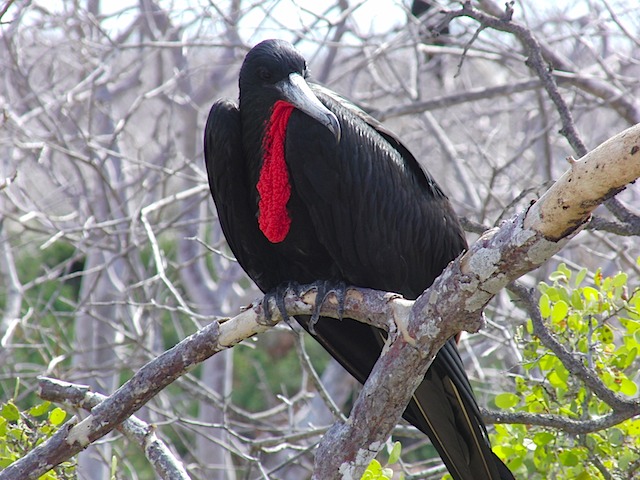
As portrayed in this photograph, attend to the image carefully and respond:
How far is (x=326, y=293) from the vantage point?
2.78m

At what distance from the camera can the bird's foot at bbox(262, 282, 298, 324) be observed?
9.10ft

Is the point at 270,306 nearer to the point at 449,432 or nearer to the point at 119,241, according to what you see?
the point at 449,432

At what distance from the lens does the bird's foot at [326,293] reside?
2717mm

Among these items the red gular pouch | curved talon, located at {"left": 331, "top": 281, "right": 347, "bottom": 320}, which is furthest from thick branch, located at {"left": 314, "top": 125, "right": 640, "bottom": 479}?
the red gular pouch

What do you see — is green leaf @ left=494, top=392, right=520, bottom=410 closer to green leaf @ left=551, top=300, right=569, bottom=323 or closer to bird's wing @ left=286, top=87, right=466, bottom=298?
green leaf @ left=551, top=300, right=569, bottom=323

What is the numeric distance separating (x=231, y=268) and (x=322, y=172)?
349 centimetres

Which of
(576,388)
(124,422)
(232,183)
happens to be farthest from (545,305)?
(124,422)

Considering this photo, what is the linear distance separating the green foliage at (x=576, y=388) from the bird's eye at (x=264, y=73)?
3.65 feet

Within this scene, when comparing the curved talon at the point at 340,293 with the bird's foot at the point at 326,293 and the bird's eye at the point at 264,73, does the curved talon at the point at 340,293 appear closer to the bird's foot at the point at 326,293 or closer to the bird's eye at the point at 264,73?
the bird's foot at the point at 326,293

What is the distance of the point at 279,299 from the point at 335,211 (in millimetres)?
338

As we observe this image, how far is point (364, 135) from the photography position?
286 centimetres

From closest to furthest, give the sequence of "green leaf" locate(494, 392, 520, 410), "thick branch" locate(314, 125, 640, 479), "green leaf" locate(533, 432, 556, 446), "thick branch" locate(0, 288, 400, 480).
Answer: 1. "thick branch" locate(314, 125, 640, 479)
2. "thick branch" locate(0, 288, 400, 480)
3. "green leaf" locate(533, 432, 556, 446)
4. "green leaf" locate(494, 392, 520, 410)

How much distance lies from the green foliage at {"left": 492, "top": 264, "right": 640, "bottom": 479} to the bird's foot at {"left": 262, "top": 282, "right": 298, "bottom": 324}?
72cm

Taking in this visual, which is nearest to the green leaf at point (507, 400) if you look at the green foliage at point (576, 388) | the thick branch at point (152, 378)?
the green foliage at point (576, 388)
